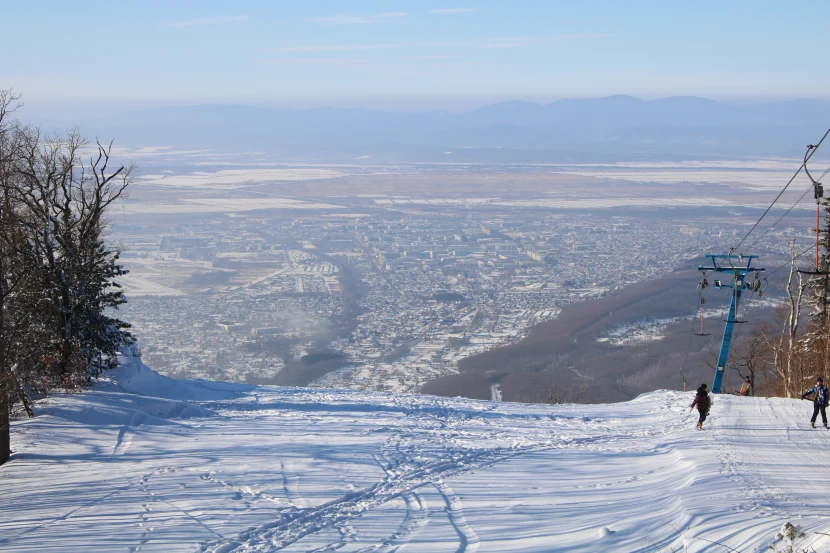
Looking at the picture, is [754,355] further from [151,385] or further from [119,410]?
[119,410]

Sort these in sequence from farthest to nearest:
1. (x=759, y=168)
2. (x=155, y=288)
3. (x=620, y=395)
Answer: (x=759, y=168) → (x=155, y=288) → (x=620, y=395)

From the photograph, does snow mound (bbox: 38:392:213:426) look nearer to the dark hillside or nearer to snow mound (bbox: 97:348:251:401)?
snow mound (bbox: 97:348:251:401)

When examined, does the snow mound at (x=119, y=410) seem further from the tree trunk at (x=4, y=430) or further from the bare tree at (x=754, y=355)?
the bare tree at (x=754, y=355)

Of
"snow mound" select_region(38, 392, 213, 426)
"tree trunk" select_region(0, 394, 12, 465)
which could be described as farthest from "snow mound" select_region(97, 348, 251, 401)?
"tree trunk" select_region(0, 394, 12, 465)

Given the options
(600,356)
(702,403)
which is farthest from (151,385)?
(600,356)

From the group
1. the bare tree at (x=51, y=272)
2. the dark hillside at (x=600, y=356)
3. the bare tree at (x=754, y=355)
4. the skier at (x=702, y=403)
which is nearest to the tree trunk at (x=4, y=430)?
the bare tree at (x=51, y=272)

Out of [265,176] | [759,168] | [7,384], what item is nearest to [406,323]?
[7,384]

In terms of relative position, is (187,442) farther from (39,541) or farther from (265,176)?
(265,176)
